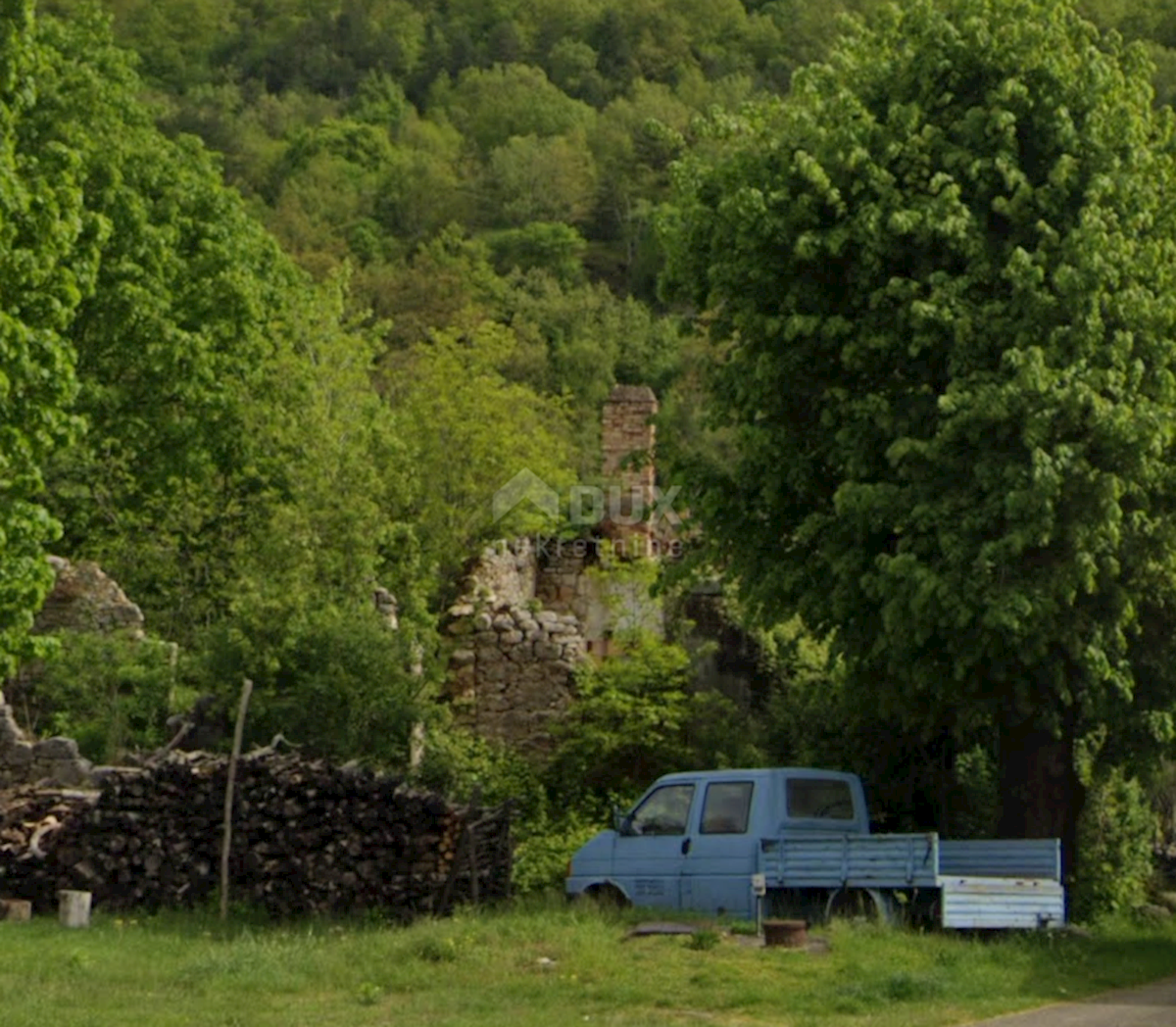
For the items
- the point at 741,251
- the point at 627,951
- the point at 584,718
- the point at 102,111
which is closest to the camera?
the point at 627,951

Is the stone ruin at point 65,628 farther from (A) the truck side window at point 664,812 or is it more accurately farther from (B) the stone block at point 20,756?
(A) the truck side window at point 664,812

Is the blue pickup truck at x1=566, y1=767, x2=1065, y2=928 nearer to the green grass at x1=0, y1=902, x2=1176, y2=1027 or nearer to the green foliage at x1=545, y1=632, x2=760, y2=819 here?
the green grass at x1=0, y1=902, x2=1176, y2=1027

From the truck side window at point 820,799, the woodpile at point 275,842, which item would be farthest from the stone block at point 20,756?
the truck side window at point 820,799

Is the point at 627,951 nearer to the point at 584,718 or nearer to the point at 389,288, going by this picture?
the point at 584,718

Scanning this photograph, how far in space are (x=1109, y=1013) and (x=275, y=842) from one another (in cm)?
866

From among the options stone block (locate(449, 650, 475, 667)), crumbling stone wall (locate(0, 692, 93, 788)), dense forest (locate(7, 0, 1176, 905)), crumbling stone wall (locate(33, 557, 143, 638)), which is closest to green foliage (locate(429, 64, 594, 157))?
dense forest (locate(7, 0, 1176, 905))

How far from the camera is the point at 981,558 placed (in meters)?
19.4

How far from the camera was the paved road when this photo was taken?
14.8 m

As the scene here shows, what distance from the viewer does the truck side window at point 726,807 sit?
1972 centimetres

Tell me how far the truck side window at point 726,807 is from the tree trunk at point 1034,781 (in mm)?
3263

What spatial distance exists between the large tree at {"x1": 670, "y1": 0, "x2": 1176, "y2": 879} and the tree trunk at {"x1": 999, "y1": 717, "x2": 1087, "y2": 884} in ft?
0.09

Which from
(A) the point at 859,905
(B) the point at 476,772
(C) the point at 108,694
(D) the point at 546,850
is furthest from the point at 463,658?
(A) the point at 859,905

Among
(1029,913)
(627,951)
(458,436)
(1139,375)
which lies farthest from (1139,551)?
(458,436)

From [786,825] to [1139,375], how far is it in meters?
5.33
